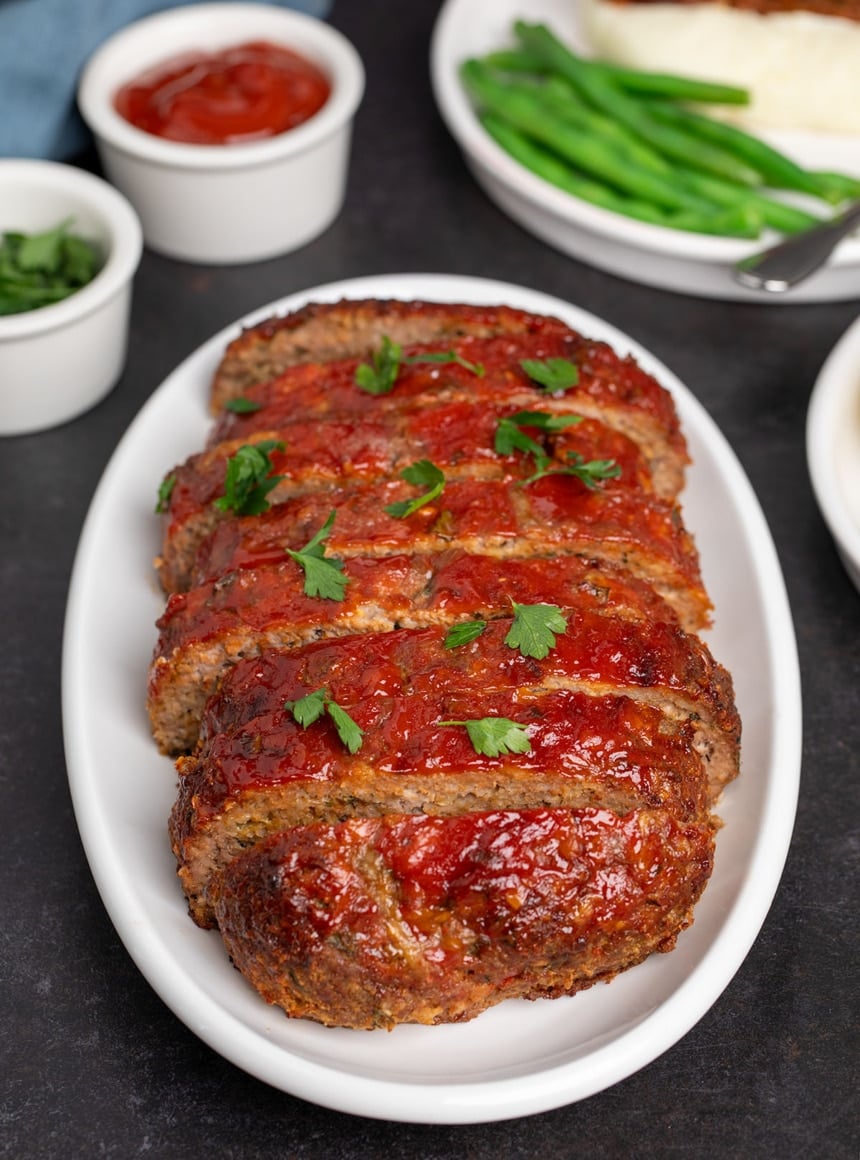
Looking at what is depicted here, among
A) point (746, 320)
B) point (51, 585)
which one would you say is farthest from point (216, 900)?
point (746, 320)

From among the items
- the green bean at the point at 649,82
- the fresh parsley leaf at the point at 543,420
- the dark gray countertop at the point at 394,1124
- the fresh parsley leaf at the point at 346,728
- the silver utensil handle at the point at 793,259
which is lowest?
the dark gray countertop at the point at 394,1124

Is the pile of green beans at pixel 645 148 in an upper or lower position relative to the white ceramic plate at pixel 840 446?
upper

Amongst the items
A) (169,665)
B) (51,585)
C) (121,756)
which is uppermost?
(169,665)

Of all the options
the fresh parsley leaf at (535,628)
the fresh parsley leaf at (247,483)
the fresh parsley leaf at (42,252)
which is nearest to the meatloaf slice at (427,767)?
the fresh parsley leaf at (535,628)

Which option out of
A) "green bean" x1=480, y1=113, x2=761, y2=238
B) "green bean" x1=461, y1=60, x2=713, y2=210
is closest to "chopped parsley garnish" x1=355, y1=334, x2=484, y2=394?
"green bean" x1=480, y1=113, x2=761, y2=238

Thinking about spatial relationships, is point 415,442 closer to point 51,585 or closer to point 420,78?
point 51,585

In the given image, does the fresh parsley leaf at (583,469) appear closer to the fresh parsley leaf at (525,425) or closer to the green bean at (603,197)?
the fresh parsley leaf at (525,425)

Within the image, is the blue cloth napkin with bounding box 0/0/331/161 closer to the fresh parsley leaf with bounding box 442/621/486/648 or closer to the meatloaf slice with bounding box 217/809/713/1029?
the fresh parsley leaf with bounding box 442/621/486/648
